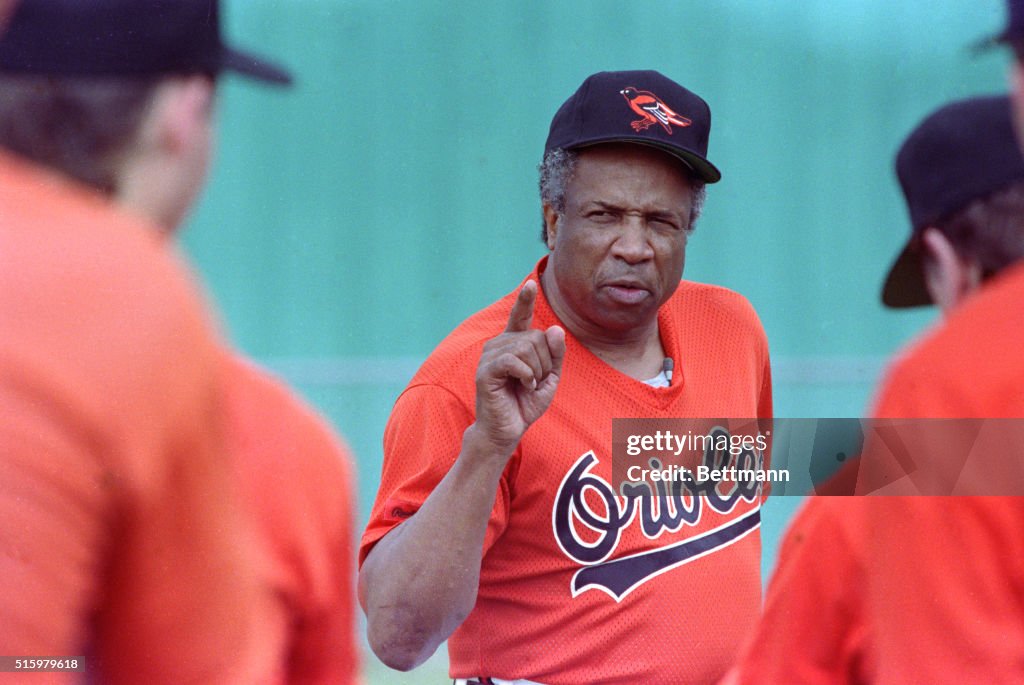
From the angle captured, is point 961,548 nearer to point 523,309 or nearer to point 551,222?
point 523,309

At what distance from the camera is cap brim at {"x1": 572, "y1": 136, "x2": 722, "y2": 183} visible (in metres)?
1.93

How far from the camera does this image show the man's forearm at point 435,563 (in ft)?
5.85

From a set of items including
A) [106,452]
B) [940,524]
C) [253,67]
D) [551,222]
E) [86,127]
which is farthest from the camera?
[551,222]

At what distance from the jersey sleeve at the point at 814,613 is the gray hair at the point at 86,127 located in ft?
3.86

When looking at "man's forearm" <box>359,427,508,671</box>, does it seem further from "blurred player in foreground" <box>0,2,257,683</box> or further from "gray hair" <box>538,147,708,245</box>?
"gray hair" <box>538,147,708,245</box>

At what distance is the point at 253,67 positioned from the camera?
1844 mm

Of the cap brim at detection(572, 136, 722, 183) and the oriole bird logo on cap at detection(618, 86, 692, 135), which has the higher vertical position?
the oriole bird logo on cap at detection(618, 86, 692, 135)

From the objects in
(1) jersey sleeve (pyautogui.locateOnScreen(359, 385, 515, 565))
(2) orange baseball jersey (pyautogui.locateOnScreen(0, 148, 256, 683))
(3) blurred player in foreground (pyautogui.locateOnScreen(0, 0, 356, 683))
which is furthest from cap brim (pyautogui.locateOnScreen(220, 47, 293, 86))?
(1) jersey sleeve (pyautogui.locateOnScreen(359, 385, 515, 565))

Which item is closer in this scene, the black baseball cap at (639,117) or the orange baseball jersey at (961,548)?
the orange baseball jersey at (961,548)

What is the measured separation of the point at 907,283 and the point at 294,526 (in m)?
1.08

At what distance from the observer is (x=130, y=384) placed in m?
1.48

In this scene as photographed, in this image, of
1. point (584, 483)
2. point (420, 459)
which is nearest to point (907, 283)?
point (584, 483)

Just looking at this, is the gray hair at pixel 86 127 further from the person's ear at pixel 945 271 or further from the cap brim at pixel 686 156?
the person's ear at pixel 945 271

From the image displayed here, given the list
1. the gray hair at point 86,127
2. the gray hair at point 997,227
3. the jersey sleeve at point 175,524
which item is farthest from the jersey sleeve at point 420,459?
the gray hair at point 997,227
